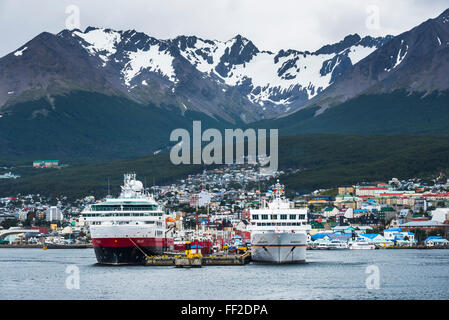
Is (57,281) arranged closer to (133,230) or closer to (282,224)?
(133,230)

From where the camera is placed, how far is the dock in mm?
115750

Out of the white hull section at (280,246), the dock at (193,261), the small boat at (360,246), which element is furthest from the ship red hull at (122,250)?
the small boat at (360,246)

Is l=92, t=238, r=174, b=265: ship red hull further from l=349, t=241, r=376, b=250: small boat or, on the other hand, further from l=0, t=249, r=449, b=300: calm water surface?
l=349, t=241, r=376, b=250: small boat

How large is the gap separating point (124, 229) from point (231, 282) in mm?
23949

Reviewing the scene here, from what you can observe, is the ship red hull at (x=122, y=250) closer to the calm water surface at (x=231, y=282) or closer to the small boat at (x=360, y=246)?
the calm water surface at (x=231, y=282)

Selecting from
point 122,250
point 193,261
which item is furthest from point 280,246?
point 122,250

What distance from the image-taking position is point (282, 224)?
114062 mm

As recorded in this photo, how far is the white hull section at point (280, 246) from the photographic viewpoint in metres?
114

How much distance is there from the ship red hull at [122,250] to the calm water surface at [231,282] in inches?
84.3
